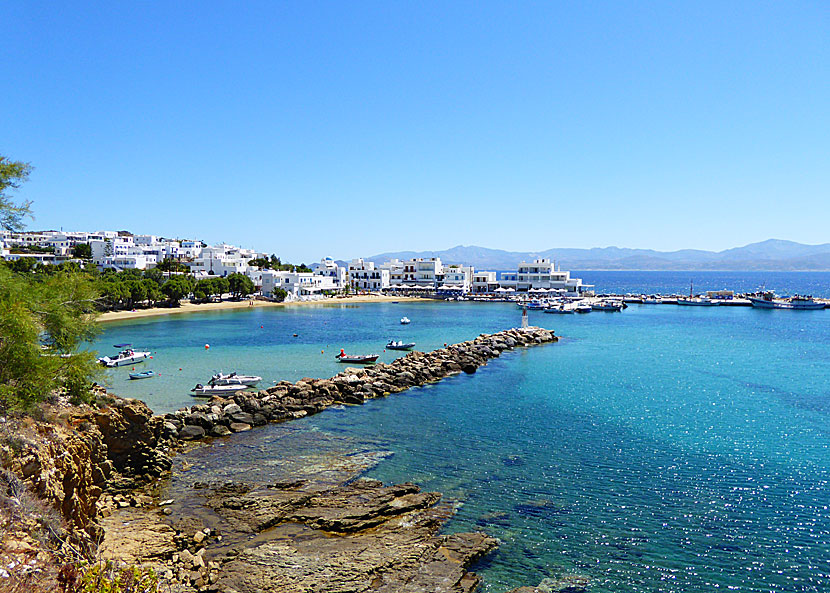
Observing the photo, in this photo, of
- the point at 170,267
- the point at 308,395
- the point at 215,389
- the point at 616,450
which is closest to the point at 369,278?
the point at 170,267

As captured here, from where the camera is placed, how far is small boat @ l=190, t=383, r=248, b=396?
3092 cm

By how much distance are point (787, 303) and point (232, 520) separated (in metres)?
108

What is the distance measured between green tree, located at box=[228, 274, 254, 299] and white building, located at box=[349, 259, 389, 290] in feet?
98.2

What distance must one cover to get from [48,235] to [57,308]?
13989cm

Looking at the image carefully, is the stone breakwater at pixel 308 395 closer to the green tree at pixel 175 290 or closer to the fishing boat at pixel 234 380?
the fishing boat at pixel 234 380

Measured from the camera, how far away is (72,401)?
16000mm

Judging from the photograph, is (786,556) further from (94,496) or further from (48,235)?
(48,235)

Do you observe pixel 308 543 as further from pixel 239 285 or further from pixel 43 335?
pixel 239 285

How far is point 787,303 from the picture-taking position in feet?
313

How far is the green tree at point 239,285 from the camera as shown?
324 feet

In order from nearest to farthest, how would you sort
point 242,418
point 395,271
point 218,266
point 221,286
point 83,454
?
1. point 83,454
2. point 242,418
3. point 221,286
4. point 218,266
5. point 395,271

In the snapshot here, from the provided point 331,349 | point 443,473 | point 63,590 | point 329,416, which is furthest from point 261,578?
point 331,349

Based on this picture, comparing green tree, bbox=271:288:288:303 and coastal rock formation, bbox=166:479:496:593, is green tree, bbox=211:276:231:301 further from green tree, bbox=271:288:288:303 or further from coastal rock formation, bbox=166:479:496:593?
coastal rock formation, bbox=166:479:496:593

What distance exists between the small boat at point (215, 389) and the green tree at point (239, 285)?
69.9 m
